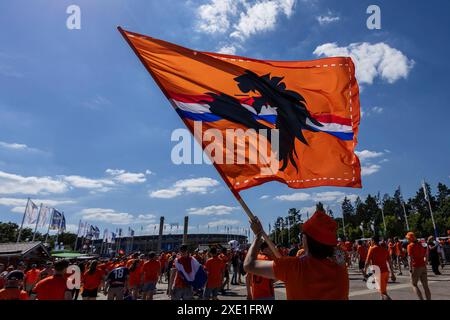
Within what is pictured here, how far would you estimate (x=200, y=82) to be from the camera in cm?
492

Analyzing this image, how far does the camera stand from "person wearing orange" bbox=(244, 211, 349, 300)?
7.86 feet

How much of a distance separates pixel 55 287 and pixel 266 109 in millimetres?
5419

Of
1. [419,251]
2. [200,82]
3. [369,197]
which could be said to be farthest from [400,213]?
[200,82]

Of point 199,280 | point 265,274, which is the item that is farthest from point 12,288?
point 199,280

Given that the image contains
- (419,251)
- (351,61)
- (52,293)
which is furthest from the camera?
(419,251)

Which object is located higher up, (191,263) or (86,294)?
(191,263)

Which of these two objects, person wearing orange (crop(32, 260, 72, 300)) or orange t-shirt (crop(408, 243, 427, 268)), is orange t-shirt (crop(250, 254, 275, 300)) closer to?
person wearing orange (crop(32, 260, 72, 300))

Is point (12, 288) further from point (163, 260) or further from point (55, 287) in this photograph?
point (163, 260)

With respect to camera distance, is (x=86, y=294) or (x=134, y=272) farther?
(x=134, y=272)

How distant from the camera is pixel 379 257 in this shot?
934 centimetres

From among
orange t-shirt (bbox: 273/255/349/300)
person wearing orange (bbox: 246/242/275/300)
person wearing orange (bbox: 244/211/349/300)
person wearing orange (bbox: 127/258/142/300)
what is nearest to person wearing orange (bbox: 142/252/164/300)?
person wearing orange (bbox: 127/258/142/300)

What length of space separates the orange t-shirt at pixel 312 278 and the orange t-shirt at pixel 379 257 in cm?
790
